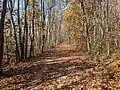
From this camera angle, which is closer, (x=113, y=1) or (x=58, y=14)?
(x=113, y=1)

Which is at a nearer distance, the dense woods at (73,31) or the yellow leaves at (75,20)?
the dense woods at (73,31)

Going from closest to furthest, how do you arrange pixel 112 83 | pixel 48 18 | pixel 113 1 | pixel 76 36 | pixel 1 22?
pixel 112 83, pixel 1 22, pixel 113 1, pixel 76 36, pixel 48 18

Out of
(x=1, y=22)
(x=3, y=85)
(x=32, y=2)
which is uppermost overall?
(x=32, y=2)

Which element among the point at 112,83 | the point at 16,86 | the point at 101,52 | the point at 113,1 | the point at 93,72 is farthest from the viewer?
the point at 113,1

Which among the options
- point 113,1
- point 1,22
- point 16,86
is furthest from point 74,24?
point 16,86

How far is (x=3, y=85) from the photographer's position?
520 inches

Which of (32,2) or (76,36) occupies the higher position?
(32,2)

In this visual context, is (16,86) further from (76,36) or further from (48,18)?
(48,18)

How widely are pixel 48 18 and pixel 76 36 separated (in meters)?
17.5

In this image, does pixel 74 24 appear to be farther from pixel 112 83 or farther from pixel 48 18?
pixel 112 83

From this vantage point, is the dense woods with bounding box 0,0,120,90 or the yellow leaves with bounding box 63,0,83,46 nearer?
the dense woods with bounding box 0,0,120,90

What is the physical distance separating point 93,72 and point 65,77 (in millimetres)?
1805

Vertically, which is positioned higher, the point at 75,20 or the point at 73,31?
the point at 75,20

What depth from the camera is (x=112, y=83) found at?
37.3 ft
